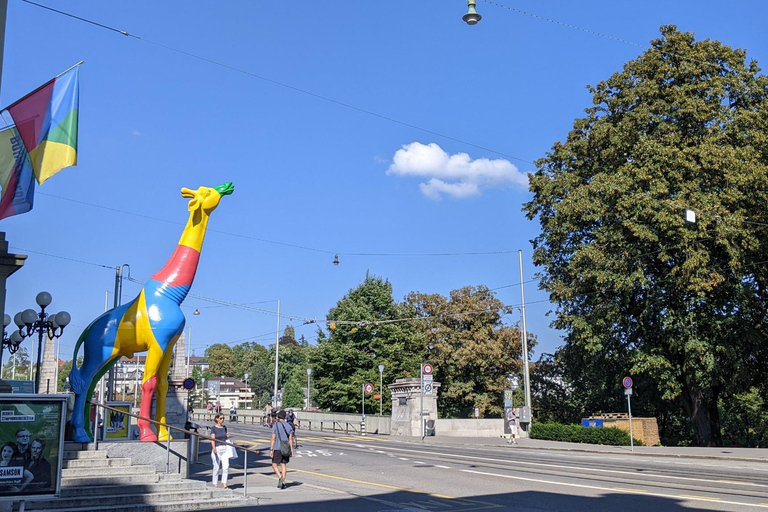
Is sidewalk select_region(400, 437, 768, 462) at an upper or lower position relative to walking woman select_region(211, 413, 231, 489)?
lower

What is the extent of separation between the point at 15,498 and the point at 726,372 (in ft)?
99.5

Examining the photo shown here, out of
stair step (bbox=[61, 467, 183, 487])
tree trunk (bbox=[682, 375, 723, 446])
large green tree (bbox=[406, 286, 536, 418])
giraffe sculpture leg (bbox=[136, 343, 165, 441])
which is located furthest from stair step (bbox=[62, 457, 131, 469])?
large green tree (bbox=[406, 286, 536, 418])

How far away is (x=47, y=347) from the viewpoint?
1401 inches

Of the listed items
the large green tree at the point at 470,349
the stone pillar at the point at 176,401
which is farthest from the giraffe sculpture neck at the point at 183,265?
the large green tree at the point at 470,349

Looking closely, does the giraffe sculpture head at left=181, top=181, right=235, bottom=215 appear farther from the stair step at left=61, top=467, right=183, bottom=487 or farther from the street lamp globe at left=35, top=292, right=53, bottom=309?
the street lamp globe at left=35, top=292, right=53, bottom=309

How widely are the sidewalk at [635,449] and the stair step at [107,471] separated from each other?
20079 mm

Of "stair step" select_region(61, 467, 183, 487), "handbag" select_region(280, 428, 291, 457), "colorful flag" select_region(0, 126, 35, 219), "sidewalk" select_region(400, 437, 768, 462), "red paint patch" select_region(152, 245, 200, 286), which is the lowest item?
"sidewalk" select_region(400, 437, 768, 462)

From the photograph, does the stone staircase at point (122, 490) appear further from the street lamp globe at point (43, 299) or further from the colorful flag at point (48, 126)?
the street lamp globe at point (43, 299)

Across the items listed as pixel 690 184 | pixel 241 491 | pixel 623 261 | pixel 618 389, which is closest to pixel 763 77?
pixel 690 184

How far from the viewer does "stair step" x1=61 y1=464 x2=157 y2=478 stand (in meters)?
13.3

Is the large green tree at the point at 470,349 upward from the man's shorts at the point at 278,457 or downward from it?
upward

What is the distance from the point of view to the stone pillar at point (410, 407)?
41750 mm

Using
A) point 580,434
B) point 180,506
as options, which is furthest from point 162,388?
point 580,434

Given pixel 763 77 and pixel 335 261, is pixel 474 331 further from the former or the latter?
pixel 763 77
